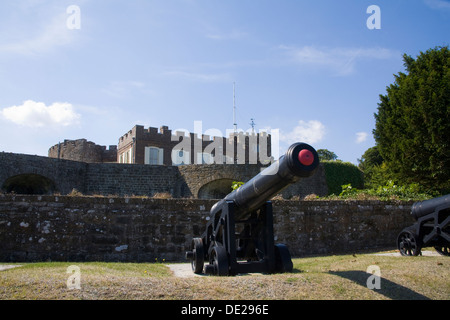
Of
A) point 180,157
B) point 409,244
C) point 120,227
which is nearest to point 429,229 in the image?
point 409,244

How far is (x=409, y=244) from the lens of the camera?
334 inches

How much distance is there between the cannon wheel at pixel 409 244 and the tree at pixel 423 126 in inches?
360

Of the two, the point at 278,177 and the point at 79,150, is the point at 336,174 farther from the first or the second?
the point at 79,150

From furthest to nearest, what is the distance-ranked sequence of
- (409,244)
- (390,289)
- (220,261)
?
(409,244) → (220,261) → (390,289)

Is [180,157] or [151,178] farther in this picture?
[180,157]

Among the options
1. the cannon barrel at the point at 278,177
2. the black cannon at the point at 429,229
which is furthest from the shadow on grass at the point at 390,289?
the black cannon at the point at 429,229

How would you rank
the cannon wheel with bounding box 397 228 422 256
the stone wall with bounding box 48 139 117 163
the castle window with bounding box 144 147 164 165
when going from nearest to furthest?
the cannon wheel with bounding box 397 228 422 256 < the castle window with bounding box 144 147 164 165 < the stone wall with bounding box 48 139 117 163

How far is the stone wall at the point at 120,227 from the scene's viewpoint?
831 centimetres

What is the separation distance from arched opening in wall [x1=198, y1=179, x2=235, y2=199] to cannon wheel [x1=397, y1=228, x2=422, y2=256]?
13.7 meters

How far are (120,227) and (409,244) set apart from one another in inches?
240

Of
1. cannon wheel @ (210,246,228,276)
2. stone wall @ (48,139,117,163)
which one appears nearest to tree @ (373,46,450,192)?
cannon wheel @ (210,246,228,276)

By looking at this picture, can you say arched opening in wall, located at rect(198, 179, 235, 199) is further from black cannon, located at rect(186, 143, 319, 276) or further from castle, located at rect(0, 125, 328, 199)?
black cannon, located at rect(186, 143, 319, 276)

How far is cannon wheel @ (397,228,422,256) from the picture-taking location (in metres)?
8.26
